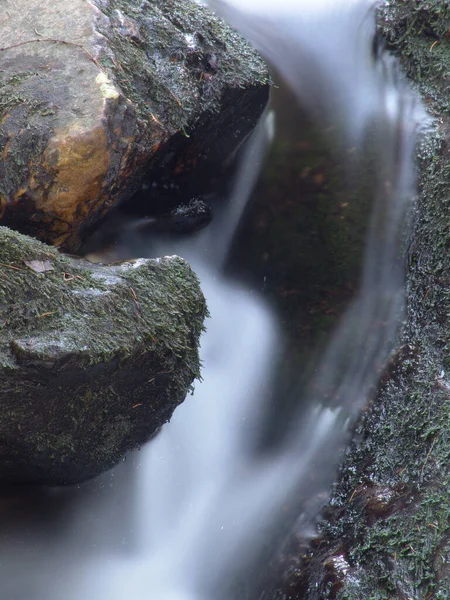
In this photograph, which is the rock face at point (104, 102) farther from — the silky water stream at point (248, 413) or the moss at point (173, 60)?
the silky water stream at point (248, 413)

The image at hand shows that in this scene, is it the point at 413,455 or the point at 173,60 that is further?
the point at 173,60

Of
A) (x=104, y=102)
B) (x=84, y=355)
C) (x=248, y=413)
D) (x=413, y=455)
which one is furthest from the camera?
(x=248, y=413)

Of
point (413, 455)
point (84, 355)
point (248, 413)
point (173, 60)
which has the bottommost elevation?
point (248, 413)

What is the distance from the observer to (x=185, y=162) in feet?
11.7

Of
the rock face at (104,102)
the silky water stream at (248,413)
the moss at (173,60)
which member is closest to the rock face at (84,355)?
the silky water stream at (248,413)

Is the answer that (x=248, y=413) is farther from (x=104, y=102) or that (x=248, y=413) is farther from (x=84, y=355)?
(x=104, y=102)

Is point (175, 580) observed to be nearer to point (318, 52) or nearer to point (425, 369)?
point (425, 369)

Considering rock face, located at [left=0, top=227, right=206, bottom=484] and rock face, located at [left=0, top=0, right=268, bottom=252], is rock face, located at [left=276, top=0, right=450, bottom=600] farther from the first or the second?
rock face, located at [left=0, top=0, right=268, bottom=252]

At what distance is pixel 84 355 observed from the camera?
2336 mm

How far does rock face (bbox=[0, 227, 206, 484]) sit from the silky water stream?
0.74 ft

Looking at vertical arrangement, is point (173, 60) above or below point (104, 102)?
above

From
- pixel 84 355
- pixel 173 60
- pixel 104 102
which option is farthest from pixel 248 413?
pixel 173 60

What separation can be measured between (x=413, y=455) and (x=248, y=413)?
36.2 inches

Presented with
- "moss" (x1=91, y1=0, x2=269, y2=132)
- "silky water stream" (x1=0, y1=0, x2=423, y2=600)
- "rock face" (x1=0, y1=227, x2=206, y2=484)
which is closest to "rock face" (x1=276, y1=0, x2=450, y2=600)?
"silky water stream" (x1=0, y1=0, x2=423, y2=600)
